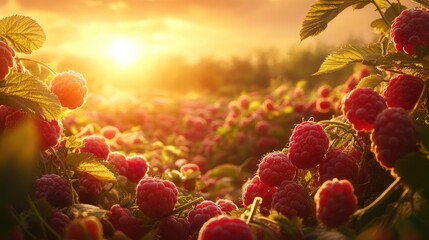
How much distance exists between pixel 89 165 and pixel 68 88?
31 centimetres

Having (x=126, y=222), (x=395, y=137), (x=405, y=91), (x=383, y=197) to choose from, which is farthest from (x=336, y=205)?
(x=126, y=222)

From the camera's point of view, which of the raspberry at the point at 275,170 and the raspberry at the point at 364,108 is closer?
the raspberry at the point at 364,108

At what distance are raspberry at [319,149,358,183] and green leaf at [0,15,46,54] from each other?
1116mm

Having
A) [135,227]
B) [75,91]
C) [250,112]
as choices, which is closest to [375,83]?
[135,227]

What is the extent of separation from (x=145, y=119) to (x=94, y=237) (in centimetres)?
594

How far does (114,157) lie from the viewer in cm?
238

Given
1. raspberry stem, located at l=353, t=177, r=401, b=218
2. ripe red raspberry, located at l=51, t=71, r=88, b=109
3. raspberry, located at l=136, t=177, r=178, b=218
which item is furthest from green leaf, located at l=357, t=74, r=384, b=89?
ripe red raspberry, located at l=51, t=71, r=88, b=109

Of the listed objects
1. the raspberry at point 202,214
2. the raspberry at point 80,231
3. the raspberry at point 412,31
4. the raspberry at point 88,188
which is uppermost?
the raspberry at point 412,31

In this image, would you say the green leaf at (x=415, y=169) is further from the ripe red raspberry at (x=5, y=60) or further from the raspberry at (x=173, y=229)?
the ripe red raspberry at (x=5, y=60)

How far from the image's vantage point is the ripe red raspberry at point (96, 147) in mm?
2207

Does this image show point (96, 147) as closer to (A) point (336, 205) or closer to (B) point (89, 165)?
(B) point (89, 165)

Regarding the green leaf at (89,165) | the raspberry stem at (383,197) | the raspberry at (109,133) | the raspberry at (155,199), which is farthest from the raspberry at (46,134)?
the raspberry at (109,133)

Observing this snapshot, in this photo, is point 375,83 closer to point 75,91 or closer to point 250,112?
point 75,91

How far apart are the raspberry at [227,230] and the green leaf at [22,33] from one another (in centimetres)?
102
